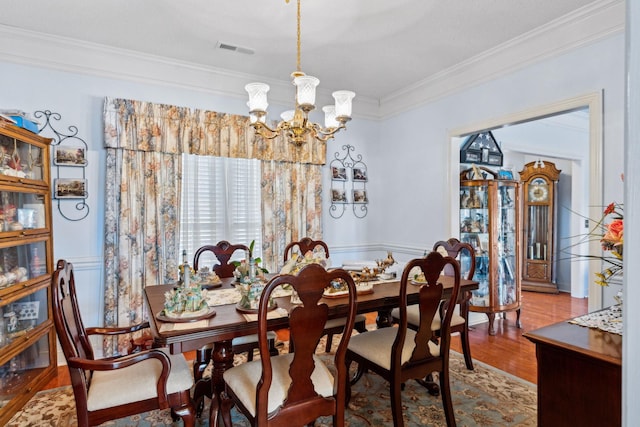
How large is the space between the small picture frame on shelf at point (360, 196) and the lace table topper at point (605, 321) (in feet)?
10.1

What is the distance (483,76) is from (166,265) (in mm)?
3514

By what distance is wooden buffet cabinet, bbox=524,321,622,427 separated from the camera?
1265 millimetres

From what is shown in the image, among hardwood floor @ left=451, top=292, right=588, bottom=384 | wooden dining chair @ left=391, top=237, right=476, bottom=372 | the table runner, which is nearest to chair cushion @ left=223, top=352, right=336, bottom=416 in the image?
the table runner

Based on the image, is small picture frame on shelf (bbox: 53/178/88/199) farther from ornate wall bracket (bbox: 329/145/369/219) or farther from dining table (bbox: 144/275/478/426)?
ornate wall bracket (bbox: 329/145/369/219)

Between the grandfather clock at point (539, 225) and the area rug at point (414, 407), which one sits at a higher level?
the grandfather clock at point (539, 225)

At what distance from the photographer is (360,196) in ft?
15.4

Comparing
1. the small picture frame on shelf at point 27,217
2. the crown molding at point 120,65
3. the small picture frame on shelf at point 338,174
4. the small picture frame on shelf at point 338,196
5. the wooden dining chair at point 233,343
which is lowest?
the wooden dining chair at point 233,343

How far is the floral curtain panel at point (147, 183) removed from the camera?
3223 millimetres

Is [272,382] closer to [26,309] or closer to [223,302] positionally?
[223,302]

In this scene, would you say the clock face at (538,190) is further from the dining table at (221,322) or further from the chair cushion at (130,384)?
the chair cushion at (130,384)

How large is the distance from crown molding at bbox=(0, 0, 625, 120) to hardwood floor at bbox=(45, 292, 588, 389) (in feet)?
8.30

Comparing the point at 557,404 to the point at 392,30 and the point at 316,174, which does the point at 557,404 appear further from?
the point at 316,174

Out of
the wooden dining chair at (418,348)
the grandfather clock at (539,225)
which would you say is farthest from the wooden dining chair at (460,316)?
the grandfather clock at (539,225)

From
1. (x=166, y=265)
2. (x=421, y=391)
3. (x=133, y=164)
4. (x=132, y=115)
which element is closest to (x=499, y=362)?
(x=421, y=391)
